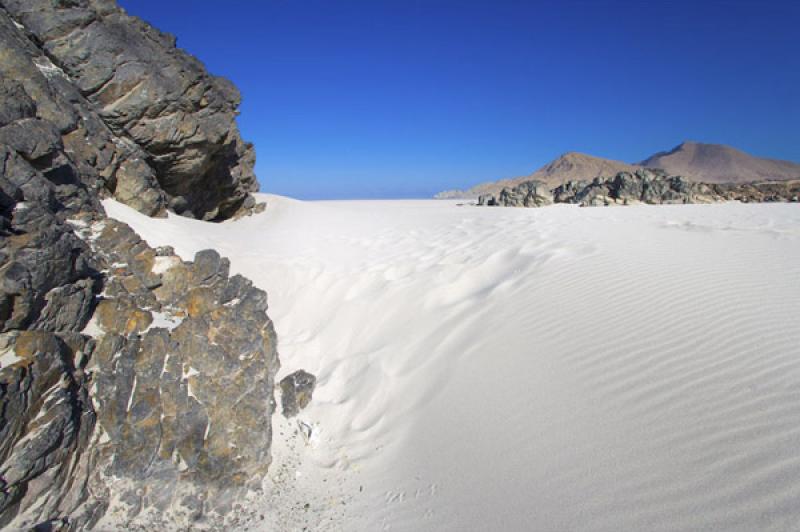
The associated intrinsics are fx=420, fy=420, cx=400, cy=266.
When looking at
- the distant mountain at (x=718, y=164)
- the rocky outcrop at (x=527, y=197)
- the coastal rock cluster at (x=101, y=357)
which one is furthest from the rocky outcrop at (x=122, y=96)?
the distant mountain at (x=718, y=164)

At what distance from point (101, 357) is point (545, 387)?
12.4 feet

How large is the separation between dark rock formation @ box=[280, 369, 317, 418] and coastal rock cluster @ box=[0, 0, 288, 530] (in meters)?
0.18

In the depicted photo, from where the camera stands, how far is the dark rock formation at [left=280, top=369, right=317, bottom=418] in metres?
4.29

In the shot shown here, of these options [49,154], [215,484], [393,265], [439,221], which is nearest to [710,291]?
[393,265]

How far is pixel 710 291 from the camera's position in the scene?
4.56m

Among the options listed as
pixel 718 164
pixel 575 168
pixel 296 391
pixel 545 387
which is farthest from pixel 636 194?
pixel 718 164

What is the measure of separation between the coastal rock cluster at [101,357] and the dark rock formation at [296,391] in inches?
7.2

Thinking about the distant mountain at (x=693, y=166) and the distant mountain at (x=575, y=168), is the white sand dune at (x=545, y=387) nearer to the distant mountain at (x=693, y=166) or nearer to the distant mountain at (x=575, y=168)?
the distant mountain at (x=693, y=166)

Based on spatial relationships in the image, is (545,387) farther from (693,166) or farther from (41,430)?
(693,166)

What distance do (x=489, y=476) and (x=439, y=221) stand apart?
996 cm

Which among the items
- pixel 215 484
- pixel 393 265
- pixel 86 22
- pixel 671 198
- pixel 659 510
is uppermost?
pixel 86 22

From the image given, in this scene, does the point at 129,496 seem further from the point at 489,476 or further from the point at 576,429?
the point at 576,429

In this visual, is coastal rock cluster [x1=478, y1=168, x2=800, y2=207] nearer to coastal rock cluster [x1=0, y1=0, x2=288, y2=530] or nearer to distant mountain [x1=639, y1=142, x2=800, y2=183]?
coastal rock cluster [x1=0, y1=0, x2=288, y2=530]

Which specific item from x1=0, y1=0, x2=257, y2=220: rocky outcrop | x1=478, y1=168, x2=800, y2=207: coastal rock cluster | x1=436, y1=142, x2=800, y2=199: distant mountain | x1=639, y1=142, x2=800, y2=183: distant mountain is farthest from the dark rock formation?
x1=639, y1=142, x2=800, y2=183: distant mountain
